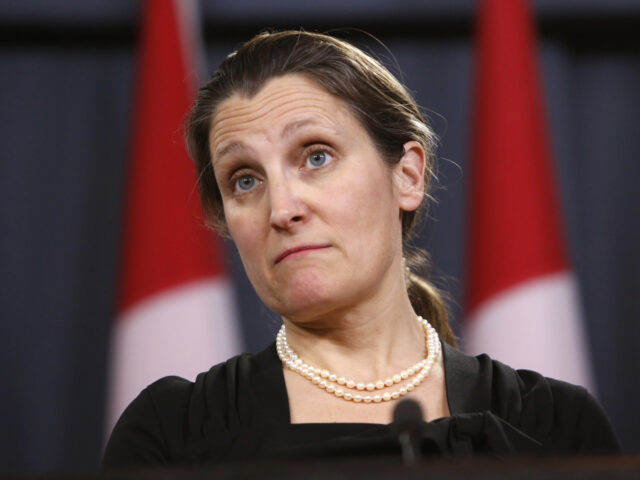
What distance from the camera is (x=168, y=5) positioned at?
7.68 ft

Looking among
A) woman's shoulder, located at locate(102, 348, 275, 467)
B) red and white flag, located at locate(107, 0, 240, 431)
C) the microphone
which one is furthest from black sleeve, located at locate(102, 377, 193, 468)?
red and white flag, located at locate(107, 0, 240, 431)

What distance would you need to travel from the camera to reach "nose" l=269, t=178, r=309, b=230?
1.14m

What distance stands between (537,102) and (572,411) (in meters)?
1.23

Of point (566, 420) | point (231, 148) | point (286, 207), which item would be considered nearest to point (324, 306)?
point (286, 207)

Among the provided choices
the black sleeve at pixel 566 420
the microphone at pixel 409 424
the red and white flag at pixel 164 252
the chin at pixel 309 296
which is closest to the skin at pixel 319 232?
the chin at pixel 309 296

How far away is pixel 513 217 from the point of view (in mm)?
2281

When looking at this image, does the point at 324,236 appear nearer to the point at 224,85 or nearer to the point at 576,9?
the point at 224,85

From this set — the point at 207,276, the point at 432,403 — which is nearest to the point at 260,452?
the point at 432,403

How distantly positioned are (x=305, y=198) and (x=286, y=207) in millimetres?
27

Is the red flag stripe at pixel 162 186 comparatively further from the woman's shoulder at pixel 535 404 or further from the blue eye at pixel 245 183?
the woman's shoulder at pixel 535 404

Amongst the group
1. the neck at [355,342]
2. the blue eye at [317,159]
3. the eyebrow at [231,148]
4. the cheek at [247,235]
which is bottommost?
the neck at [355,342]

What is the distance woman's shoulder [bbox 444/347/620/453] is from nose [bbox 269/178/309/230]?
11.3 inches

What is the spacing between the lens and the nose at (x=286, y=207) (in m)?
1.14

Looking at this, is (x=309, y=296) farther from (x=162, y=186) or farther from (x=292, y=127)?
(x=162, y=186)
